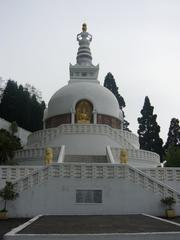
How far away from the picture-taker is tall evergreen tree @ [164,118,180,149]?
38.5 meters

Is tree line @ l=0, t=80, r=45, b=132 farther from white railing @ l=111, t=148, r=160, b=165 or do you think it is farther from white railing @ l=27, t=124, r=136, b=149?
white railing @ l=111, t=148, r=160, b=165

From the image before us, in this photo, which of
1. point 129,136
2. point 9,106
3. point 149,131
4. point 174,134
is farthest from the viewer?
point 9,106

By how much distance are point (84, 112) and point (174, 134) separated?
47.0 ft

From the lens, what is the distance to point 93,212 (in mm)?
13281

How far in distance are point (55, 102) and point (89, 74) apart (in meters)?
5.90

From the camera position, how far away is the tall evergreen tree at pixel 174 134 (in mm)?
38469

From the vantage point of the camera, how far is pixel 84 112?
29.1 meters

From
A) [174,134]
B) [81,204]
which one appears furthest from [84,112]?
[81,204]

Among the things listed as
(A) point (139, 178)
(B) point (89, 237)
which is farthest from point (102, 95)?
(B) point (89, 237)

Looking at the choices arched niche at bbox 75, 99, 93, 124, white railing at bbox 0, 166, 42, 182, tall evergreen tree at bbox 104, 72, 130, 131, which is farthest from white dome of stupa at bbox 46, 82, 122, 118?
tall evergreen tree at bbox 104, 72, 130, 131

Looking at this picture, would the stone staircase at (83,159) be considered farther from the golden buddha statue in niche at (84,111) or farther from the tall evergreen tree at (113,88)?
the tall evergreen tree at (113,88)

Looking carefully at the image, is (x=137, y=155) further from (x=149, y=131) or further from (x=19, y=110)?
(x=19, y=110)

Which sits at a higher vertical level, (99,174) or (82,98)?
(82,98)

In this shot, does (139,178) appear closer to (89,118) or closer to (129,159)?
(129,159)
